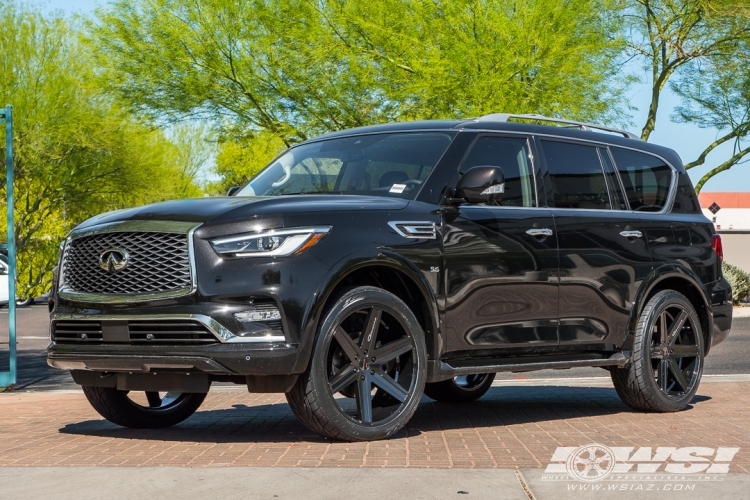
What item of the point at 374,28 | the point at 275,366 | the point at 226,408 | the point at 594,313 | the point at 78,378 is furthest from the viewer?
the point at 374,28

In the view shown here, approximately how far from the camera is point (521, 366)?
302 inches

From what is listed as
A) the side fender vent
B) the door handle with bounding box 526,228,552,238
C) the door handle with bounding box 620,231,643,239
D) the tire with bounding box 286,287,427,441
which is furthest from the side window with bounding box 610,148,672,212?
the tire with bounding box 286,287,427,441

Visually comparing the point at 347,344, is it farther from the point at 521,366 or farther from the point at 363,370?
the point at 521,366

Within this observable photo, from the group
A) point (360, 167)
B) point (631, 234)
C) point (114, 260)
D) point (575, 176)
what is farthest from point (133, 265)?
point (631, 234)

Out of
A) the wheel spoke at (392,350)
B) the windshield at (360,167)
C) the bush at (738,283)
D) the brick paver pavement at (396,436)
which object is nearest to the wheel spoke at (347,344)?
the wheel spoke at (392,350)

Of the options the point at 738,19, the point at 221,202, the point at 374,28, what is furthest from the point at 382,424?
the point at 738,19

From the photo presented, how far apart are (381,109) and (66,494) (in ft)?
72.5

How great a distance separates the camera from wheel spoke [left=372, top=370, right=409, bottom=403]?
6.84m

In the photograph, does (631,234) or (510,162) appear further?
(631,234)

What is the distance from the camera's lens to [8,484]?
555cm

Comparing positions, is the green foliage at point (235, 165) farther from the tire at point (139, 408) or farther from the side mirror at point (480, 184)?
the side mirror at point (480, 184)

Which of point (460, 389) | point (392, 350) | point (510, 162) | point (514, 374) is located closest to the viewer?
point (392, 350)

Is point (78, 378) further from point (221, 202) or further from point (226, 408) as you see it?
point (226, 408)

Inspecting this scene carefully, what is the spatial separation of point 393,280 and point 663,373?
271cm
